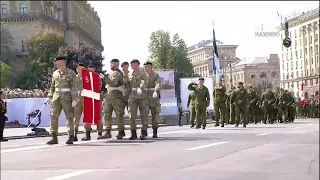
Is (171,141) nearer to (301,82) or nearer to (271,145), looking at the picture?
(271,145)

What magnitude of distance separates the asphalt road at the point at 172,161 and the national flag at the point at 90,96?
1.33 meters

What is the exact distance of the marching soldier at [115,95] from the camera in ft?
41.6

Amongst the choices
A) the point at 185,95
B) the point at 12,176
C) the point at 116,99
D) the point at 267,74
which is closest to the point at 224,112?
the point at 116,99

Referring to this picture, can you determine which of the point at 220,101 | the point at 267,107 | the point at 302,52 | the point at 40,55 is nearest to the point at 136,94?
the point at 302,52

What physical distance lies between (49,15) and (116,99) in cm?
6422

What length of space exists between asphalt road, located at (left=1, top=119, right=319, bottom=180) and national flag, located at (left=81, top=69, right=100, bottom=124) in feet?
4.35

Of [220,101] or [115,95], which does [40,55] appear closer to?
[220,101]

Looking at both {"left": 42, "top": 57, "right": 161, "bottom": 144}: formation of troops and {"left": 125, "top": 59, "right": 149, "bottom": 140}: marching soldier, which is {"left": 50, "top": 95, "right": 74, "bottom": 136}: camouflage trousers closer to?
{"left": 42, "top": 57, "right": 161, "bottom": 144}: formation of troops

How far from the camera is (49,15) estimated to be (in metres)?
74.9

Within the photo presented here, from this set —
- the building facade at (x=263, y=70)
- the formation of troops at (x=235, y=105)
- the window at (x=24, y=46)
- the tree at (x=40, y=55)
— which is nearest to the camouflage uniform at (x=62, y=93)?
the building facade at (x=263, y=70)

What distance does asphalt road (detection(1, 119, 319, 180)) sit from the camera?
7.15 m

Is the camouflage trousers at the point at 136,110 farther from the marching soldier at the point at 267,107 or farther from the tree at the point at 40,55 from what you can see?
the tree at the point at 40,55

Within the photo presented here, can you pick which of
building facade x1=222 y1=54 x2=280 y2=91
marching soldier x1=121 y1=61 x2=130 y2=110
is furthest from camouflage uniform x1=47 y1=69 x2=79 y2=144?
building facade x1=222 y1=54 x2=280 y2=91

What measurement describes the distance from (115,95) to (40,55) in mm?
47207
